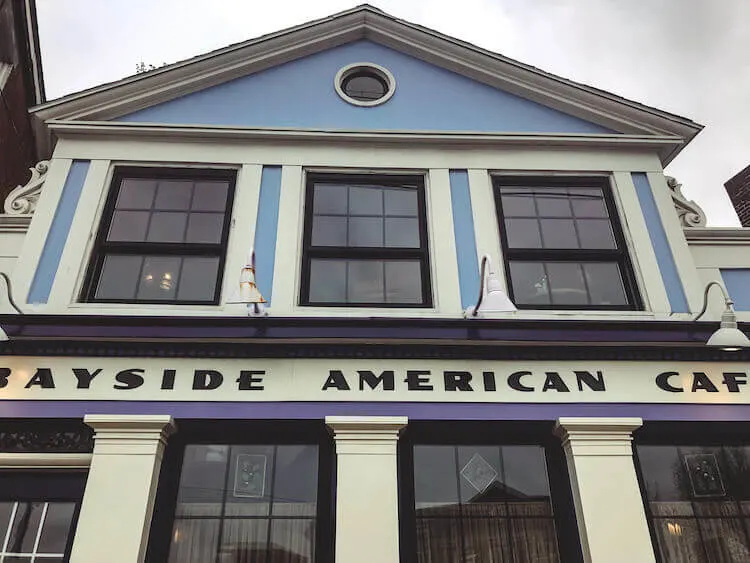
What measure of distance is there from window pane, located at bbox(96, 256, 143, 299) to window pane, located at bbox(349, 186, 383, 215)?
266 cm

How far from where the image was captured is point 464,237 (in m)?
7.09

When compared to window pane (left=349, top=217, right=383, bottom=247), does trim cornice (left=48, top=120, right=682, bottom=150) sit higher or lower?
higher

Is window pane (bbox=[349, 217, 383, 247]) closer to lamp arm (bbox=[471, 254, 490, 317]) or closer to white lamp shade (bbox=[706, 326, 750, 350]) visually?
lamp arm (bbox=[471, 254, 490, 317])

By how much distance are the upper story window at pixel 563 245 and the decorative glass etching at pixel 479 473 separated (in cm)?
184

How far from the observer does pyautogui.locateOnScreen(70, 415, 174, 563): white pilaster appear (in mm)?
5152

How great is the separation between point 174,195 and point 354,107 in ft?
8.84

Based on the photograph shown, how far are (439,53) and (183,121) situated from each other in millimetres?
3722

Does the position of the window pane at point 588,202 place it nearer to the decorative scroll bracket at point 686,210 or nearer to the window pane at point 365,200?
the decorative scroll bracket at point 686,210

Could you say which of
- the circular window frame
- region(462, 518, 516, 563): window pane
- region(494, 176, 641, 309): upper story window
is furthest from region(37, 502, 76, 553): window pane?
the circular window frame

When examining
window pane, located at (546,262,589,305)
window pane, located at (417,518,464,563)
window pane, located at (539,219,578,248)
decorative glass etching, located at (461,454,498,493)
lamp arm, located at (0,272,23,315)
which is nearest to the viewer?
window pane, located at (417,518,464,563)

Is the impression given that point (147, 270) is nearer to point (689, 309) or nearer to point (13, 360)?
point (13, 360)

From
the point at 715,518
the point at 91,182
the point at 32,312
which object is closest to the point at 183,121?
the point at 91,182

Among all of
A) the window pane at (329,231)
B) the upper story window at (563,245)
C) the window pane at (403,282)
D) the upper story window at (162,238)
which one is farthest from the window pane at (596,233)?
the upper story window at (162,238)

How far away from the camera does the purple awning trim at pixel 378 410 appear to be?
19.0ft
